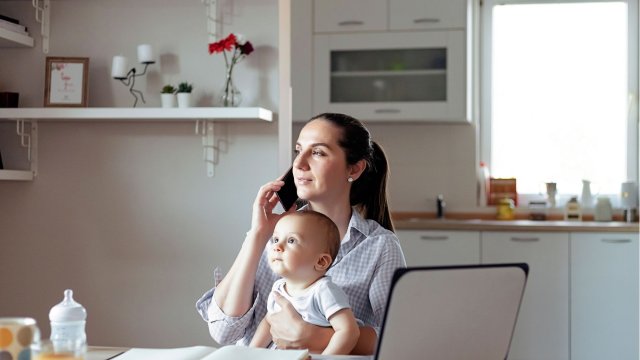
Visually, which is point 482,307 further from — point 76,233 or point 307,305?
point 76,233

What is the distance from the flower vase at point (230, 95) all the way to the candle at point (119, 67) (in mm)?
374

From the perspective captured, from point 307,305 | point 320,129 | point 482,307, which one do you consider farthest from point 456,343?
point 320,129

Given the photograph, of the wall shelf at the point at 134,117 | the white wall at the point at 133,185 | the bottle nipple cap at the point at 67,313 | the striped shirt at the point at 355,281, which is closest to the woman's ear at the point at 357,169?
the striped shirt at the point at 355,281

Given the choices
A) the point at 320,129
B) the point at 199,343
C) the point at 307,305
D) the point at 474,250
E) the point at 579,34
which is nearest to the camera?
the point at 307,305

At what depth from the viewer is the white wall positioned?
3.31 metres

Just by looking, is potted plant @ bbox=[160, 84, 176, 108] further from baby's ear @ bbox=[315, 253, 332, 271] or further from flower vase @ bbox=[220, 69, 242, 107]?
baby's ear @ bbox=[315, 253, 332, 271]

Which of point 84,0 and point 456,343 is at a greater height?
point 84,0

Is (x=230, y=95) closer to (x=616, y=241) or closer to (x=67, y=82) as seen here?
(x=67, y=82)

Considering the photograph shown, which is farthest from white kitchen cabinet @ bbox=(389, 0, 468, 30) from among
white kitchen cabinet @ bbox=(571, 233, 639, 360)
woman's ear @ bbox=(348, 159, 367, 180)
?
woman's ear @ bbox=(348, 159, 367, 180)

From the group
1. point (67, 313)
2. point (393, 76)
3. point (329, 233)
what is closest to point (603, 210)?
point (393, 76)

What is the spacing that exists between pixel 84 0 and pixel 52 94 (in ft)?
1.26

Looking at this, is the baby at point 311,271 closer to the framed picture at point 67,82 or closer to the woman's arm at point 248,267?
the woman's arm at point 248,267

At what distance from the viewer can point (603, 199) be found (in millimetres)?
4969

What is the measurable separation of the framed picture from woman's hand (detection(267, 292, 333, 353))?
72.0 inches
